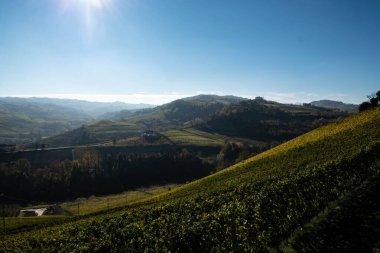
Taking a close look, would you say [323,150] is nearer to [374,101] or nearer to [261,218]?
[261,218]

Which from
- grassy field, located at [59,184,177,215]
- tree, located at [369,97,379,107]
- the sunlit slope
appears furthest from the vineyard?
grassy field, located at [59,184,177,215]

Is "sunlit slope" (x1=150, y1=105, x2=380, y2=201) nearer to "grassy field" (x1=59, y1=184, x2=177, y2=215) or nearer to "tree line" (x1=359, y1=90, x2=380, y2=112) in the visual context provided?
"tree line" (x1=359, y1=90, x2=380, y2=112)

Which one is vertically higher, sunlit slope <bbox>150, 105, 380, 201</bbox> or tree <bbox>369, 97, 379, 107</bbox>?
tree <bbox>369, 97, 379, 107</bbox>

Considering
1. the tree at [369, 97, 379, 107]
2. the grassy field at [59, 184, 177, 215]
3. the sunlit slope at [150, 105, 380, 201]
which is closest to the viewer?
the sunlit slope at [150, 105, 380, 201]

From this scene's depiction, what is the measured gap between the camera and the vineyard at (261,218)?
27.8m

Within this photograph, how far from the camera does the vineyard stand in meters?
27.8

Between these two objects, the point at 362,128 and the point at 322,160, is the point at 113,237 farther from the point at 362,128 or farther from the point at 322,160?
the point at 362,128

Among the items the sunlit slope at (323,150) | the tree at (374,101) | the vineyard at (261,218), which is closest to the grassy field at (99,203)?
the sunlit slope at (323,150)

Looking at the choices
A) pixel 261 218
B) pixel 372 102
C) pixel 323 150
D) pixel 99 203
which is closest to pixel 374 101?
pixel 372 102

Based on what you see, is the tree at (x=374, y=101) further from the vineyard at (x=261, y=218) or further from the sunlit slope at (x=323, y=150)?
the vineyard at (x=261, y=218)

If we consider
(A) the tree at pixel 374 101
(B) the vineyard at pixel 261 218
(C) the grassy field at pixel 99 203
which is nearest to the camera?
(B) the vineyard at pixel 261 218

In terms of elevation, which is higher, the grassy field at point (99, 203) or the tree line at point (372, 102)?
the tree line at point (372, 102)

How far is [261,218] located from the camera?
109ft

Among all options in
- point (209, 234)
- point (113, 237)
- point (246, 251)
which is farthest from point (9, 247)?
point (246, 251)
